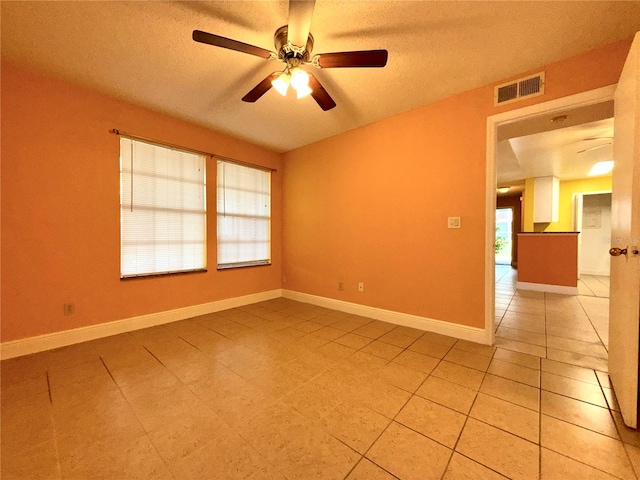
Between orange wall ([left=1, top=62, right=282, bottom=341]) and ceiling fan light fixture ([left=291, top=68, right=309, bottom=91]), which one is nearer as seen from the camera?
ceiling fan light fixture ([left=291, top=68, right=309, bottom=91])

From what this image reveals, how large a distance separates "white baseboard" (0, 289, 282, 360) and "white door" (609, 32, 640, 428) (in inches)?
158

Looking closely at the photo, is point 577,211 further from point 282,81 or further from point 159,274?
point 159,274

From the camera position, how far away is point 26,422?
4.80ft

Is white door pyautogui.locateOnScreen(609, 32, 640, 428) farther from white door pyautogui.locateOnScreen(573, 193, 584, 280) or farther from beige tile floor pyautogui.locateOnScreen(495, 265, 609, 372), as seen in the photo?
white door pyautogui.locateOnScreen(573, 193, 584, 280)

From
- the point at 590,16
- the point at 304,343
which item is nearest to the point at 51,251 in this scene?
the point at 304,343

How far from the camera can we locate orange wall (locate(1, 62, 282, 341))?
228 centimetres

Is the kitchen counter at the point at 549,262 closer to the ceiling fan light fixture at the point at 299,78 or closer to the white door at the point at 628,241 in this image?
the white door at the point at 628,241

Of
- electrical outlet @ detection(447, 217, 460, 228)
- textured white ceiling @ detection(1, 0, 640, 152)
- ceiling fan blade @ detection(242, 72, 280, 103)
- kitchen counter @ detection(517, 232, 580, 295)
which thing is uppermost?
textured white ceiling @ detection(1, 0, 640, 152)

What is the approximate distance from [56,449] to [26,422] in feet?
1.37

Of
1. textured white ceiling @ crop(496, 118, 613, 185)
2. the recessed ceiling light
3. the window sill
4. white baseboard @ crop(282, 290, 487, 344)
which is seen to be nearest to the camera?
white baseboard @ crop(282, 290, 487, 344)

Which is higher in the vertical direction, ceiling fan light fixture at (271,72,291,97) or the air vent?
the air vent

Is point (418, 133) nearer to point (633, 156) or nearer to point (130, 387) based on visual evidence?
point (633, 156)

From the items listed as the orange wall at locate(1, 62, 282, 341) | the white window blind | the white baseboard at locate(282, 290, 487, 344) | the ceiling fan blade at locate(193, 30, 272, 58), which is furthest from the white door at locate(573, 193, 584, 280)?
the orange wall at locate(1, 62, 282, 341)

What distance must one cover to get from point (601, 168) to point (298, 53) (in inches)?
303
